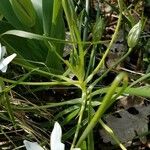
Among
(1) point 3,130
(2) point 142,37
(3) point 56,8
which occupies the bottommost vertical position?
(1) point 3,130

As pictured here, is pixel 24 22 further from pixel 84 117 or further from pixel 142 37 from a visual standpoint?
pixel 142 37

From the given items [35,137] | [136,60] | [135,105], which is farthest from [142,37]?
[35,137]

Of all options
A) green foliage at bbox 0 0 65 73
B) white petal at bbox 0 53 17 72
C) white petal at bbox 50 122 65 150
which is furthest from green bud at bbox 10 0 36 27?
white petal at bbox 50 122 65 150

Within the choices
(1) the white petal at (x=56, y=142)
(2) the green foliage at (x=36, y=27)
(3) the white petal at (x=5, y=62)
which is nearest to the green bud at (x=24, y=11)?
(2) the green foliage at (x=36, y=27)

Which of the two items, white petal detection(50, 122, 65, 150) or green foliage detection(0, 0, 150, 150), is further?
green foliage detection(0, 0, 150, 150)

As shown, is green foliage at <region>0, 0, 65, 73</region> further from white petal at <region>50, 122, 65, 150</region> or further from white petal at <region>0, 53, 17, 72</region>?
white petal at <region>50, 122, 65, 150</region>

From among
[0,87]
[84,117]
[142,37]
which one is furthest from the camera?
[142,37]

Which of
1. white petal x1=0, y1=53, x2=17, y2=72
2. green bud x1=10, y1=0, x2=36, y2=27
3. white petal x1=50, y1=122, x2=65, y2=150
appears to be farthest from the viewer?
green bud x1=10, y1=0, x2=36, y2=27

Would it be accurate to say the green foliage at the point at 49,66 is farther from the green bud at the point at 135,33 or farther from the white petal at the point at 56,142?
the white petal at the point at 56,142
